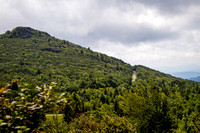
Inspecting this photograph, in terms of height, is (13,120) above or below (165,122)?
above

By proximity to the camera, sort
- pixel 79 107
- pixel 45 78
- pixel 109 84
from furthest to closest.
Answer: pixel 109 84 < pixel 45 78 < pixel 79 107

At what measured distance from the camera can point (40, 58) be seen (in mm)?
174875

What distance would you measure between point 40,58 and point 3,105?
195m

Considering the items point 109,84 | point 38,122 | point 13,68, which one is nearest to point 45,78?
point 13,68

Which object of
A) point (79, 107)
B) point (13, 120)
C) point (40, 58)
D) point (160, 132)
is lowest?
point (79, 107)

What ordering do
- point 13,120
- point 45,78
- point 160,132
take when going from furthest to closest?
point 45,78 < point 160,132 < point 13,120

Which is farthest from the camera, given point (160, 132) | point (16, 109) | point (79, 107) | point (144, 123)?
point (79, 107)

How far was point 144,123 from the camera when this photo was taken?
680 inches

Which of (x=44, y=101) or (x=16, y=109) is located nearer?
(x=16, y=109)

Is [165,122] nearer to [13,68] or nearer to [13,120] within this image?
[13,120]

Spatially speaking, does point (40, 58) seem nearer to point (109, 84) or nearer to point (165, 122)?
point (109, 84)

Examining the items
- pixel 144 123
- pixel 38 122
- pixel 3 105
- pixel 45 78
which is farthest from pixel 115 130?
pixel 45 78

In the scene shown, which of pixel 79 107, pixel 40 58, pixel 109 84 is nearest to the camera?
pixel 79 107

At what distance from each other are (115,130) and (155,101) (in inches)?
364
